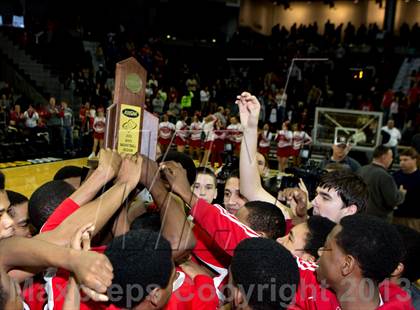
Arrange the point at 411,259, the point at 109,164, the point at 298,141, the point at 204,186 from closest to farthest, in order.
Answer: the point at 109,164, the point at 411,259, the point at 204,186, the point at 298,141

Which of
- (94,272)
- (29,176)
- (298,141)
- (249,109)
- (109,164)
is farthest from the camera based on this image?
(298,141)

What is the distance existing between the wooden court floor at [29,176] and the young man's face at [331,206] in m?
6.00

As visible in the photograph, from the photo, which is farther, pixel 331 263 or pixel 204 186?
pixel 204 186

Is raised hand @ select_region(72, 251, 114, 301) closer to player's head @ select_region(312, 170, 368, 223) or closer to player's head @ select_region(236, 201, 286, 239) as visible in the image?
player's head @ select_region(236, 201, 286, 239)

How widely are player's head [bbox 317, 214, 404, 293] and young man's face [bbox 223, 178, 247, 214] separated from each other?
1.01 metres

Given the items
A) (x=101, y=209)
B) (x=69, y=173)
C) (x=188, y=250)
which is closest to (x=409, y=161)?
A: (x=69, y=173)

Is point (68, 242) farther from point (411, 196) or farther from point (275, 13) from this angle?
point (275, 13)

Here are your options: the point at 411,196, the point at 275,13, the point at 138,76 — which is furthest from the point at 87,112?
the point at 275,13

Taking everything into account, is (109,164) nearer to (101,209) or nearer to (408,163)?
(101,209)

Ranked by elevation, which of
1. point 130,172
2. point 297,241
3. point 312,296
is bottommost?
point 312,296

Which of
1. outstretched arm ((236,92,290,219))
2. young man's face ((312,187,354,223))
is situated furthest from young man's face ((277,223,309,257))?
outstretched arm ((236,92,290,219))

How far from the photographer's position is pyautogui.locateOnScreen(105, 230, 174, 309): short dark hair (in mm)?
1331

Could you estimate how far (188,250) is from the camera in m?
1.74

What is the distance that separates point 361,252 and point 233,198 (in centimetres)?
118
